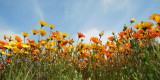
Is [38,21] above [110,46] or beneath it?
above

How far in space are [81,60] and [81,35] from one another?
2.17 ft

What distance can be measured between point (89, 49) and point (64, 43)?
2.05 feet

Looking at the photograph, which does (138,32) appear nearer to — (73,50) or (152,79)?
(73,50)

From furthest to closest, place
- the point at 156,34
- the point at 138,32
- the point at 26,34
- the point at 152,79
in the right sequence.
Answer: the point at 26,34, the point at 138,32, the point at 156,34, the point at 152,79

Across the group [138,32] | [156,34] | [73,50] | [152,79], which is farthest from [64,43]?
[152,79]

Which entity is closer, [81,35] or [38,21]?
[81,35]

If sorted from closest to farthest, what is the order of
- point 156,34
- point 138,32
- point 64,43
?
point 156,34, point 138,32, point 64,43

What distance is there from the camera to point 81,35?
2.61m

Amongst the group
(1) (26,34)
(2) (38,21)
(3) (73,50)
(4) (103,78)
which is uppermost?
(2) (38,21)

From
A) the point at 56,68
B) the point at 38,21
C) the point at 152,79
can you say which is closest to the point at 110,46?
the point at 56,68

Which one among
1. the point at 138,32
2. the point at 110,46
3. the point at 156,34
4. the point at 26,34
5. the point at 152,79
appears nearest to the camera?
the point at 152,79

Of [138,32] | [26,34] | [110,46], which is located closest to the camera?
[138,32]

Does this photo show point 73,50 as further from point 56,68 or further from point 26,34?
point 26,34

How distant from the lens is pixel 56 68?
2.30m
